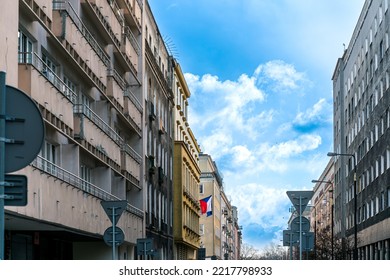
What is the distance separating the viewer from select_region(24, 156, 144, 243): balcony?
61.6 ft

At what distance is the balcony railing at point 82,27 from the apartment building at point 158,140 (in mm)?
12928

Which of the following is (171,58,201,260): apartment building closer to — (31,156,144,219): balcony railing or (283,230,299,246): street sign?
(31,156,144,219): balcony railing

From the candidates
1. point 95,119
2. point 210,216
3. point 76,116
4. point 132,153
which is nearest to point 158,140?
point 132,153

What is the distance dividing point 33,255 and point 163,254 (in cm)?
2964

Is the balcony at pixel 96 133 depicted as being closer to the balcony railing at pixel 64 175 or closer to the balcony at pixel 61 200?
the balcony railing at pixel 64 175

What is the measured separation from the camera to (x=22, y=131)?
542cm

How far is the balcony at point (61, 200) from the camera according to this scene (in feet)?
61.6

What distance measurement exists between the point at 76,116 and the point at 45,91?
231 inches

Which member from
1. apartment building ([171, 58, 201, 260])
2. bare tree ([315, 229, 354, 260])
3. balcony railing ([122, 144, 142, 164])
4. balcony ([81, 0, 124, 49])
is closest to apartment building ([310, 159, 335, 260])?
bare tree ([315, 229, 354, 260])

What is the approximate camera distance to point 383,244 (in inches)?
2355

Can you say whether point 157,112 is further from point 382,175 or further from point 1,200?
point 1,200

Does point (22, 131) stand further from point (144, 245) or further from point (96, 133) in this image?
point (96, 133)

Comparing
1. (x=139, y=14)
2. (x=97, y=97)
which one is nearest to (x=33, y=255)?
(x=97, y=97)

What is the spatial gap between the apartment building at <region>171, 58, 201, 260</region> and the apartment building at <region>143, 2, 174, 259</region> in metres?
3.28
